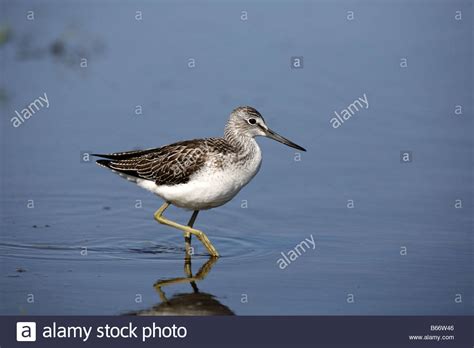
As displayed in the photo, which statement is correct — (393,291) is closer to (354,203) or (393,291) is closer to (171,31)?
(354,203)

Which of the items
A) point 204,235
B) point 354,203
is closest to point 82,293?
point 204,235

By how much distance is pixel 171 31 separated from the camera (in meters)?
22.5

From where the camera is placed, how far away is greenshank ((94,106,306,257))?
44.9 feet

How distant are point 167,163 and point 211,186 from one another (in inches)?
33.8

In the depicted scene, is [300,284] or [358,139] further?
[358,139]

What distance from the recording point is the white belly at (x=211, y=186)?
1362cm

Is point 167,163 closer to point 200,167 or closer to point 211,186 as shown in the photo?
point 200,167

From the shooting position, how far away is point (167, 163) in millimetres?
14102

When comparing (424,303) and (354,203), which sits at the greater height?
(354,203)

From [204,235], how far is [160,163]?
1.22 m

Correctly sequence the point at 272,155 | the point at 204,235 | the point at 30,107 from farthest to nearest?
1. the point at 30,107
2. the point at 272,155
3. the point at 204,235

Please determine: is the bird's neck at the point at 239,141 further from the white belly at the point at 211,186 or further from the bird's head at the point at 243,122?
the white belly at the point at 211,186

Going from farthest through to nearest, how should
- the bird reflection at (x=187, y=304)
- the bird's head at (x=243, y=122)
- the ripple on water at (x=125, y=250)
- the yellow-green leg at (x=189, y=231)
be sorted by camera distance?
the bird's head at (x=243, y=122)
the yellow-green leg at (x=189, y=231)
the ripple on water at (x=125, y=250)
the bird reflection at (x=187, y=304)

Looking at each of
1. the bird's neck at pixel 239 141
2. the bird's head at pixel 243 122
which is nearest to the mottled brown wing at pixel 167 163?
the bird's neck at pixel 239 141
